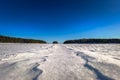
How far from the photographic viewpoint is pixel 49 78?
2.07m

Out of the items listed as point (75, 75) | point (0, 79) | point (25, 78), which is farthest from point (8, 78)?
point (75, 75)

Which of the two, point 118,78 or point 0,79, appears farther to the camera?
point 0,79

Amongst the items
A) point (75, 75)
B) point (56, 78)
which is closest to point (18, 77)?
point (56, 78)

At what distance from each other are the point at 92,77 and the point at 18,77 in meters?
1.21

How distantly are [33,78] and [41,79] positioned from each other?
0.15m

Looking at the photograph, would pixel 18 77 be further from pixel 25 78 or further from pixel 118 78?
pixel 118 78

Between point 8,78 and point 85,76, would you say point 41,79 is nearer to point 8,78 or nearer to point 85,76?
point 8,78

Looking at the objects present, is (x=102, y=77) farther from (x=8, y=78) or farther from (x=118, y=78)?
(x=8, y=78)

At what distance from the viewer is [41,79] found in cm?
201

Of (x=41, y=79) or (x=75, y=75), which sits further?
(x=75, y=75)

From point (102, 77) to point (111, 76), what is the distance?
15cm

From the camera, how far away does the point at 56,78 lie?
2072mm

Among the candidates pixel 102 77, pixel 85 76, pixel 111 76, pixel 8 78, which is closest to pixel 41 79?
pixel 8 78

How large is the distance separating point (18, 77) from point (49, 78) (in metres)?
0.53
